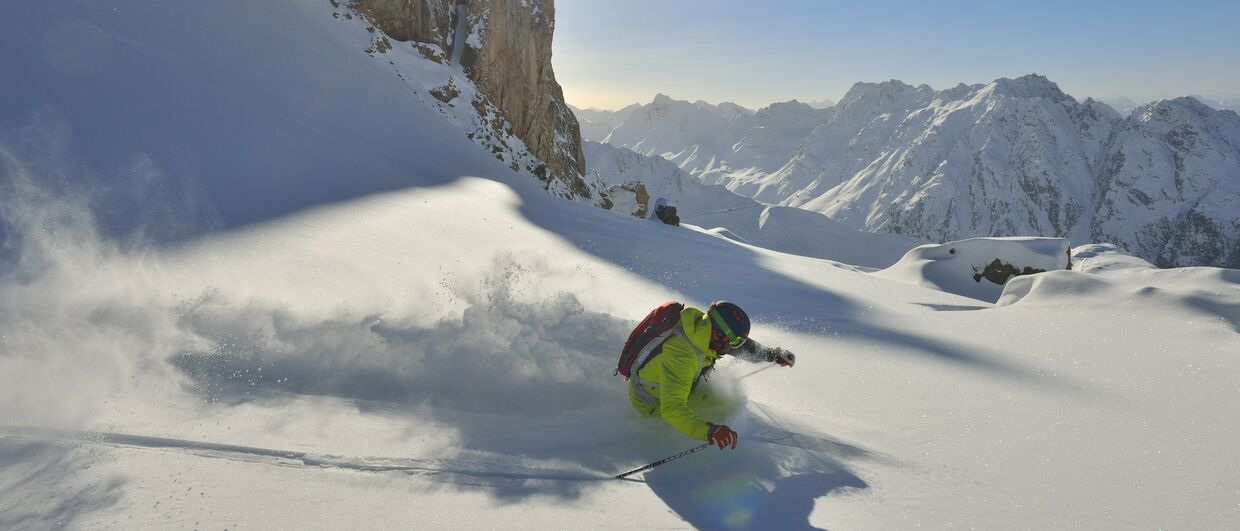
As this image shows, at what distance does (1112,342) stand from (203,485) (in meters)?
8.31

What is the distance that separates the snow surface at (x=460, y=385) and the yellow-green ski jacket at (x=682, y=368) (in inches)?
10.6

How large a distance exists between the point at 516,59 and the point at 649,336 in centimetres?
3707

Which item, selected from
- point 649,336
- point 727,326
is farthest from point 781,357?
point 649,336

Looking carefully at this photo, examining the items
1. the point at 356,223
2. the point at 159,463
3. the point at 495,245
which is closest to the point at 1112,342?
the point at 495,245

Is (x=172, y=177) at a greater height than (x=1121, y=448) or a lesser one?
greater

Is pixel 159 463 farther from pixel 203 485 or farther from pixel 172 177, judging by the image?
pixel 172 177

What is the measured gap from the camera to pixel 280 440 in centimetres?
316

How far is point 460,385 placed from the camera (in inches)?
161

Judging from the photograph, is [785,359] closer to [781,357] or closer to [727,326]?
[781,357]

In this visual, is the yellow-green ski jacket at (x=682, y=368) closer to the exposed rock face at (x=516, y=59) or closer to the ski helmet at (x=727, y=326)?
the ski helmet at (x=727, y=326)

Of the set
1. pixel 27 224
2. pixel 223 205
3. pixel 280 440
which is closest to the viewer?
pixel 280 440

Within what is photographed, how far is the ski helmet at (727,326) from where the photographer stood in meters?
3.70

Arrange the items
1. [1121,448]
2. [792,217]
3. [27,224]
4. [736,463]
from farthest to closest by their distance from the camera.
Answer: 1. [792,217]
2. [27,224]
3. [1121,448]
4. [736,463]

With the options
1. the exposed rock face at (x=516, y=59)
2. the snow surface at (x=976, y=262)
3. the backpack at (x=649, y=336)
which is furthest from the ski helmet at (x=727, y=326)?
the exposed rock face at (x=516, y=59)
